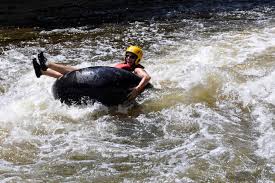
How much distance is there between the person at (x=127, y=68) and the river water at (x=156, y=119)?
36 cm

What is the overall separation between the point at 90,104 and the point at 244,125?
2.51 metres

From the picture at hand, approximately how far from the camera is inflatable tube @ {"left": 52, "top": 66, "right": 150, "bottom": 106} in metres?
6.97

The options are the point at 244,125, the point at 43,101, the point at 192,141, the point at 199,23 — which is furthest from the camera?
the point at 199,23

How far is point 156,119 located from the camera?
688 centimetres

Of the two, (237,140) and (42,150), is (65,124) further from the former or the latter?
(237,140)

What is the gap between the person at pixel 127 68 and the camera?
729cm

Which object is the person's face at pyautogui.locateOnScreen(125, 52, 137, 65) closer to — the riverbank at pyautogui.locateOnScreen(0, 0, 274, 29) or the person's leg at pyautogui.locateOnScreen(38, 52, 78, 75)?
the person's leg at pyautogui.locateOnScreen(38, 52, 78, 75)

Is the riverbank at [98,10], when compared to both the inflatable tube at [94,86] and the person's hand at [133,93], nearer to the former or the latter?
the inflatable tube at [94,86]

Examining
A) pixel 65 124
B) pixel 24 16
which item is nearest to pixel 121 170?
pixel 65 124

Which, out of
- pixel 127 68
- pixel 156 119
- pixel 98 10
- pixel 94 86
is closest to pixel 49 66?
pixel 94 86

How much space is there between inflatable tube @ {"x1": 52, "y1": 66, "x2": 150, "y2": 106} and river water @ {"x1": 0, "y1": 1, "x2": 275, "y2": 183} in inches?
6.0

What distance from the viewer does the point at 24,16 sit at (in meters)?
14.8

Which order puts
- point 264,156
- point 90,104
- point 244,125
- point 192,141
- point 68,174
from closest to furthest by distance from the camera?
1. point 68,174
2. point 264,156
3. point 192,141
4. point 244,125
5. point 90,104

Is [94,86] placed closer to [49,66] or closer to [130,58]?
[49,66]
